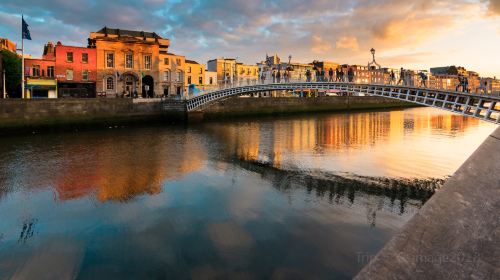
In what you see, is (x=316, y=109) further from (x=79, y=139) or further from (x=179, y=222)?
(x=179, y=222)

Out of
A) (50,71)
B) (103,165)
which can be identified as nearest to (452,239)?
(103,165)

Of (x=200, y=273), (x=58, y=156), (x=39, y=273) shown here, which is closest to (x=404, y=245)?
(x=200, y=273)

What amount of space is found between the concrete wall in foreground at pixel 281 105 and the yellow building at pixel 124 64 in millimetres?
9130

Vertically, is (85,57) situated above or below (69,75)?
above

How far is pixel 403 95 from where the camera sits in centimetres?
2197

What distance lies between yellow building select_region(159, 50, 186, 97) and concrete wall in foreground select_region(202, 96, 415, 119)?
7.54 meters

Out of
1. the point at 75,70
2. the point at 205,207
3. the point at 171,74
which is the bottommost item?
the point at 205,207

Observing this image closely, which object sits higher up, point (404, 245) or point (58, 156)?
point (404, 245)

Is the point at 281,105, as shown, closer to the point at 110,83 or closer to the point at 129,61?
the point at 129,61

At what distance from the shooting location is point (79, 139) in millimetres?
24906

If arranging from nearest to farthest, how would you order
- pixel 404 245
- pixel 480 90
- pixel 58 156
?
1. pixel 404 245
2. pixel 480 90
3. pixel 58 156

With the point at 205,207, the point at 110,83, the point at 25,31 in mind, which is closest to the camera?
the point at 205,207

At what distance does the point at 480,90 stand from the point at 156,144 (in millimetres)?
18104

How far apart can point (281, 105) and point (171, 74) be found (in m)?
15.7
